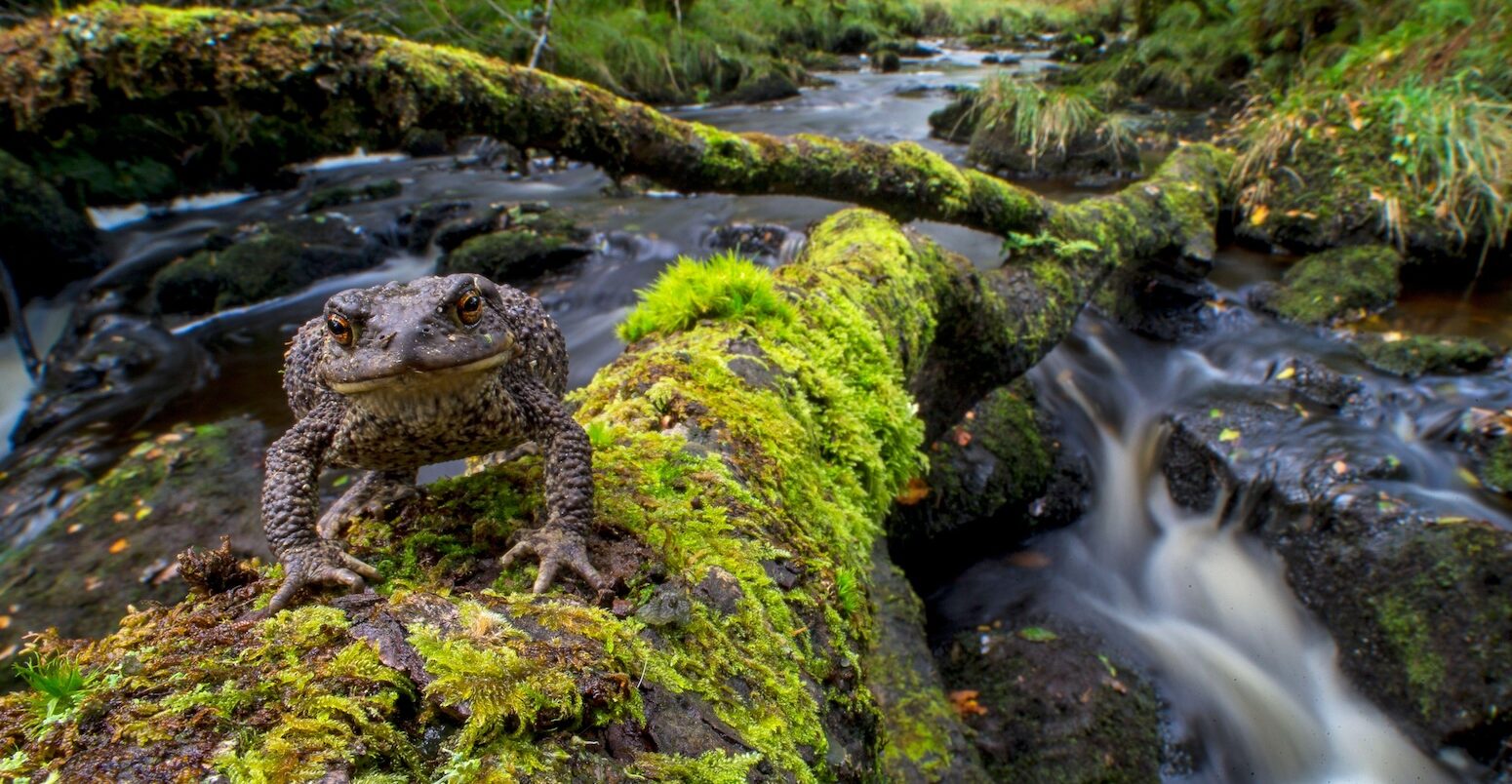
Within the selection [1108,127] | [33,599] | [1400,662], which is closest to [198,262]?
[33,599]

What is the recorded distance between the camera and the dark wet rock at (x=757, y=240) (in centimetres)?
1058

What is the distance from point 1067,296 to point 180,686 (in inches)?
234

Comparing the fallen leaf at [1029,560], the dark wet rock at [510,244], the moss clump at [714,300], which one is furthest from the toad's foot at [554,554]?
the dark wet rock at [510,244]

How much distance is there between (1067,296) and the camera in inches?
235

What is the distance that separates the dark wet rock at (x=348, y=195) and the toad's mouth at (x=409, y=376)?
1275 cm

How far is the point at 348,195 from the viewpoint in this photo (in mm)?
13297

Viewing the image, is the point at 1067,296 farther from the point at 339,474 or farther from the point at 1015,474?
the point at 339,474

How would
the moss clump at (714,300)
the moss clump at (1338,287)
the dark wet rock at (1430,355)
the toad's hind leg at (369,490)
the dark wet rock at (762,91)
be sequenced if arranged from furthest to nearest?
the dark wet rock at (762,91), the moss clump at (1338,287), the dark wet rock at (1430,355), the moss clump at (714,300), the toad's hind leg at (369,490)

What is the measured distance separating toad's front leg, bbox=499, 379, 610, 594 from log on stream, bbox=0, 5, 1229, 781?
6 cm

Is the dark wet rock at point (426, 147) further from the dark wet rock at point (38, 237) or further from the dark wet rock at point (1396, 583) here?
the dark wet rock at point (1396, 583)

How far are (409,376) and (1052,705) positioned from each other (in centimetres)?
406

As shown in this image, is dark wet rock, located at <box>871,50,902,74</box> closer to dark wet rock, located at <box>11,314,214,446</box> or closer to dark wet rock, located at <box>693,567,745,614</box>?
dark wet rock, located at <box>11,314,214,446</box>

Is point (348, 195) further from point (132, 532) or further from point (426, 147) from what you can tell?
point (132, 532)

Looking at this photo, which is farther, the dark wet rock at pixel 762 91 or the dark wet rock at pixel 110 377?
the dark wet rock at pixel 762 91
